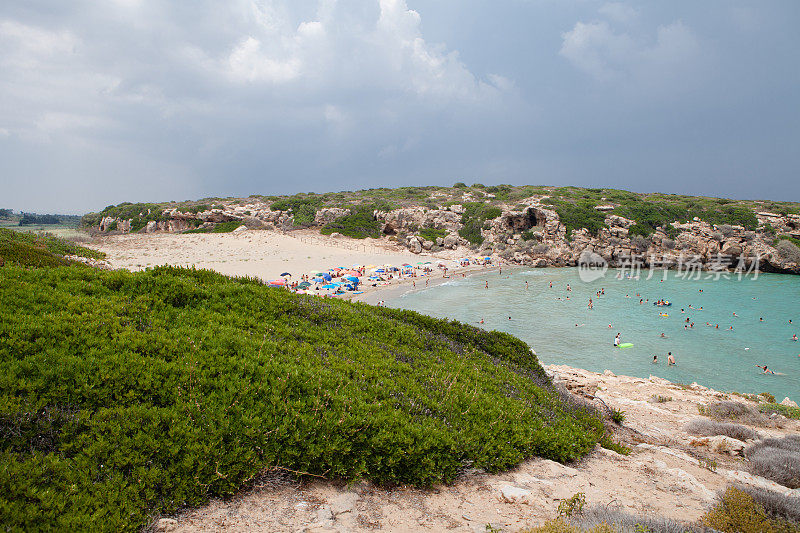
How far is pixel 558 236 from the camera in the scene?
57469mm

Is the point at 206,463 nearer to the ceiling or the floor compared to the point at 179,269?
nearer to the floor

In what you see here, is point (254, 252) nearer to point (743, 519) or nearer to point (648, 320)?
point (648, 320)

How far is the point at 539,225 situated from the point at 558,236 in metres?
4.15

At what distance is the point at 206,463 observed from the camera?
3.77 meters

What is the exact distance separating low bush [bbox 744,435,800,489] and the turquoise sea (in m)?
11.9

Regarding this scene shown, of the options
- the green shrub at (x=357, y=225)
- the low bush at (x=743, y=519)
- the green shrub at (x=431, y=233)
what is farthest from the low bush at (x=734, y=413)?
the green shrub at (x=357, y=225)

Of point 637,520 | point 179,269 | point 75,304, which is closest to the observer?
point 637,520

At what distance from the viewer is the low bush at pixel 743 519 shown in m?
4.11

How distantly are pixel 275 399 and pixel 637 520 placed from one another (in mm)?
4110

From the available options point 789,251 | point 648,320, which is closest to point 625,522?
point 648,320

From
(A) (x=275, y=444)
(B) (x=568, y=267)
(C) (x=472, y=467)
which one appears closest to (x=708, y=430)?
(C) (x=472, y=467)

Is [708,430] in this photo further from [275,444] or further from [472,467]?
[275,444]

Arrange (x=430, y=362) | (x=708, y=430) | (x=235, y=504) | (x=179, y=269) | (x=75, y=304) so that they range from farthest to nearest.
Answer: (x=708, y=430), (x=179, y=269), (x=430, y=362), (x=75, y=304), (x=235, y=504)

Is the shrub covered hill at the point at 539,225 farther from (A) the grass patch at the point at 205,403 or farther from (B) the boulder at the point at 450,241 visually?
(A) the grass patch at the point at 205,403
